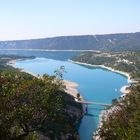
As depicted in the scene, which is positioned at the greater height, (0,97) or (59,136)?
(0,97)

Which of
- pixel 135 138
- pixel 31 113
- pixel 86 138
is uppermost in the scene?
pixel 31 113

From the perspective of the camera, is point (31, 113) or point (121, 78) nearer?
point (31, 113)

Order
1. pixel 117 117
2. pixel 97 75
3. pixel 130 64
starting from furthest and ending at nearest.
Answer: pixel 130 64 → pixel 97 75 → pixel 117 117

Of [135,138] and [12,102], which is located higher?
[12,102]

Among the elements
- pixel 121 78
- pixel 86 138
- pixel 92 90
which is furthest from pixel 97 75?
pixel 86 138

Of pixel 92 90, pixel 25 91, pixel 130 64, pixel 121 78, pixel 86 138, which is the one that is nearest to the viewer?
pixel 25 91

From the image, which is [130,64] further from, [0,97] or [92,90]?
[0,97]

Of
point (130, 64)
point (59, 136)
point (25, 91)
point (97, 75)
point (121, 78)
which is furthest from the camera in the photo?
point (130, 64)

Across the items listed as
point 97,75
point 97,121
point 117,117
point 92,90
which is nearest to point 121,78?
point 97,75

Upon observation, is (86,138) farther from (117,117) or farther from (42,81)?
(42,81)
